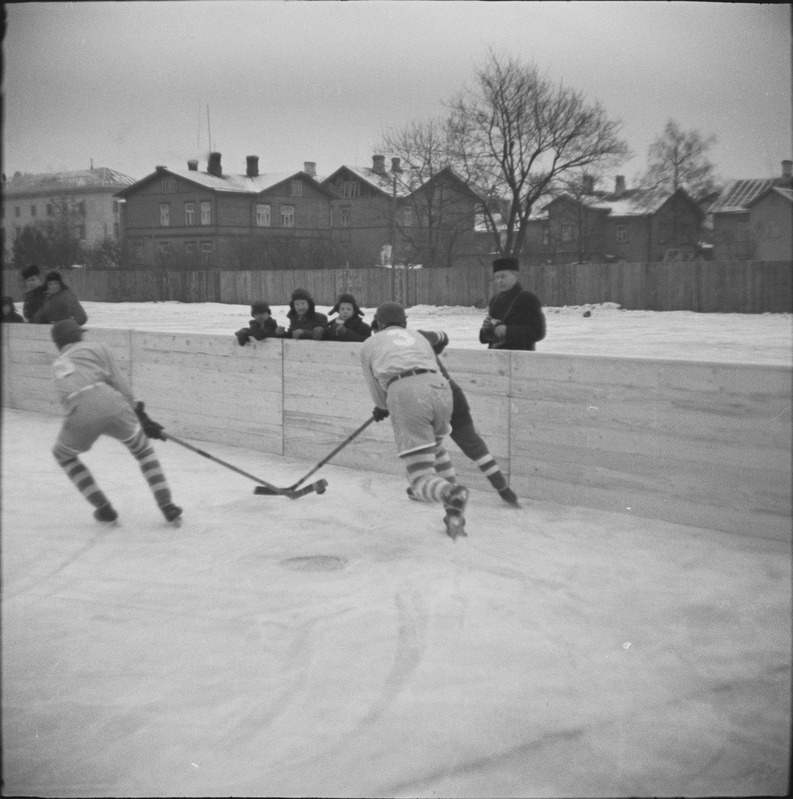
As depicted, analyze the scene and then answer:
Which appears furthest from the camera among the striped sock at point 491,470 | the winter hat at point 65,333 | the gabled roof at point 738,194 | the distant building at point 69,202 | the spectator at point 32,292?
the striped sock at point 491,470

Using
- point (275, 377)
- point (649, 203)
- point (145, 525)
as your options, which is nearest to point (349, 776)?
point (145, 525)

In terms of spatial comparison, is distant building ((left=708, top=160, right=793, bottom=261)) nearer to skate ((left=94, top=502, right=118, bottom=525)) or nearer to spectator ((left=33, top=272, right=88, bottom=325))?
spectator ((left=33, top=272, right=88, bottom=325))

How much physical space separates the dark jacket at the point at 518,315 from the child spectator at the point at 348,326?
3.05 ft

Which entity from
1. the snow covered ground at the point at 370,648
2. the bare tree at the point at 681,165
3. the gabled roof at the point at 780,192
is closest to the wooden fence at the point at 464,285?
the snow covered ground at the point at 370,648

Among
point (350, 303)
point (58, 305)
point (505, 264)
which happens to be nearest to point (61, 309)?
point (58, 305)

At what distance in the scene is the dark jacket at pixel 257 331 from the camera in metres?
5.21

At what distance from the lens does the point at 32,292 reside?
6.07 feet

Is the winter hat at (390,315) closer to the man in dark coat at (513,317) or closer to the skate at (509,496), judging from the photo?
the man in dark coat at (513,317)

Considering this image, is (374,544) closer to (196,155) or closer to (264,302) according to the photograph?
(264,302)

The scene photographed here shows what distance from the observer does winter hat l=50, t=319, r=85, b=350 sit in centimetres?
244

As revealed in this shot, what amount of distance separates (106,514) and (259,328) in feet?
6.55

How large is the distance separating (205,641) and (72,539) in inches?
42.3

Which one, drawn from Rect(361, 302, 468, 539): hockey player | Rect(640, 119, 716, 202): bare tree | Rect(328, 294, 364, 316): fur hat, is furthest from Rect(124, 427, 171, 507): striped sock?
Rect(640, 119, 716, 202): bare tree

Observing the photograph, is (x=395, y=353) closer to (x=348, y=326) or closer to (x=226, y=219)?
(x=226, y=219)
